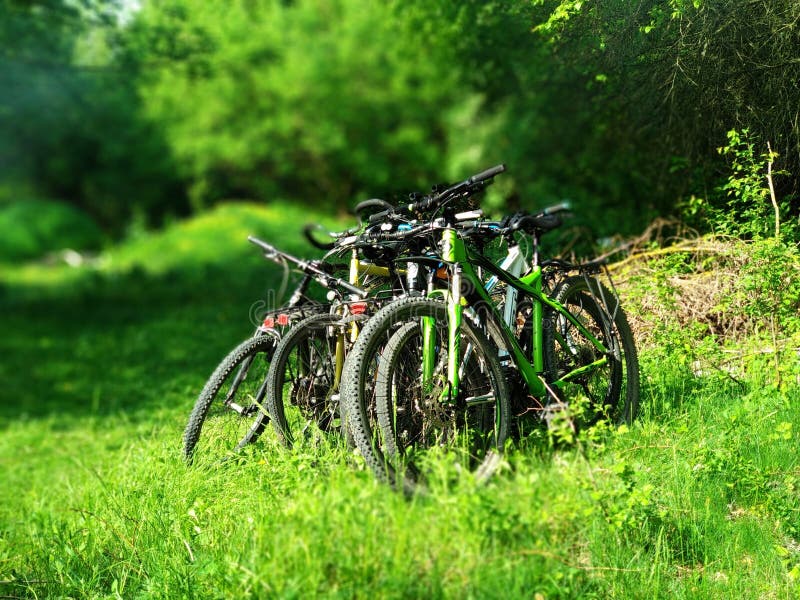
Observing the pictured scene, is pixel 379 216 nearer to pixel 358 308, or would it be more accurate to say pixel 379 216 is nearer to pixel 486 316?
pixel 358 308

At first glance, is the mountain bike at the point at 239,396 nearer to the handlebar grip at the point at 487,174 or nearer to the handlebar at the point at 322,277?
A: the handlebar at the point at 322,277

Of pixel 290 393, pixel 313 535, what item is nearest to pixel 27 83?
pixel 290 393

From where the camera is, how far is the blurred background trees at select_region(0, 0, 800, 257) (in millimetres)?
5637

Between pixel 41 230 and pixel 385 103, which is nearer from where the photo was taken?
pixel 41 230

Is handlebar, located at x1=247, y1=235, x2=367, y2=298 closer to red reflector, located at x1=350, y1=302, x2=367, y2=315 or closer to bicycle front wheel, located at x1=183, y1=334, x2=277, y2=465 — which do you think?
red reflector, located at x1=350, y1=302, x2=367, y2=315

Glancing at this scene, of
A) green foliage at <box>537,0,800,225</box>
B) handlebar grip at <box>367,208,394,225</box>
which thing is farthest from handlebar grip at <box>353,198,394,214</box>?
green foliage at <box>537,0,800,225</box>

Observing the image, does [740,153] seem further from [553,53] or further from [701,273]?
[553,53]

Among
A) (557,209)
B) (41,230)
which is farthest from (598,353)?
(41,230)

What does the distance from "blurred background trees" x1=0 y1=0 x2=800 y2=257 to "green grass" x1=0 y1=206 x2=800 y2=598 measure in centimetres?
157

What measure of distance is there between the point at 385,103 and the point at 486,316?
21119 mm

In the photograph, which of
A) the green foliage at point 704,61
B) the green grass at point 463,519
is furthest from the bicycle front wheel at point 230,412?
the green foliage at point 704,61

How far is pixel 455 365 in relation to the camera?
4.22 m

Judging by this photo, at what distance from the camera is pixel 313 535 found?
3.82 metres

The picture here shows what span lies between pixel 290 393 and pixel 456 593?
1578mm
